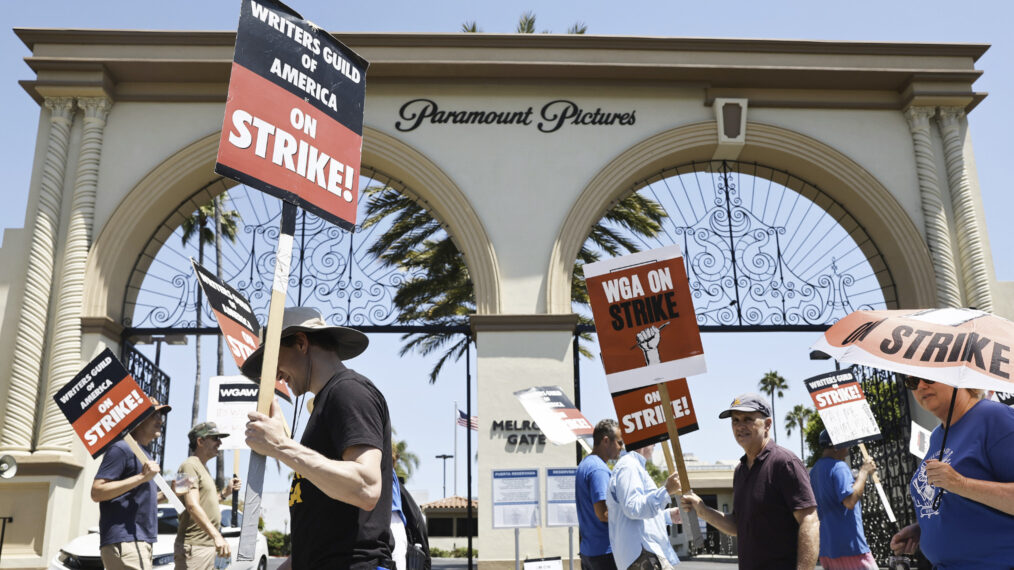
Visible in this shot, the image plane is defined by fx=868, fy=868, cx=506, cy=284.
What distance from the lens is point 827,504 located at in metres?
6.70

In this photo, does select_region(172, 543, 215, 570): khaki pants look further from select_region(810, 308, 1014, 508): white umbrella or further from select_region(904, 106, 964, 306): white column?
select_region(904, 106, 964, 306): white column

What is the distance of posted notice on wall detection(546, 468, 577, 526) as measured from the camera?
978 cm

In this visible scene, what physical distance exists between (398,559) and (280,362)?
3.22 feet

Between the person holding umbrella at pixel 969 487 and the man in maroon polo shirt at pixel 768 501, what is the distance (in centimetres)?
83

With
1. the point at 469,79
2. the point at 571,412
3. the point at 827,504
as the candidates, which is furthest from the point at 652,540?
the point at 469,79

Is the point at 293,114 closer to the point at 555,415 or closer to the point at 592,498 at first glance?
the point at 592,498

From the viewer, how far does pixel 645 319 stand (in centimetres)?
586

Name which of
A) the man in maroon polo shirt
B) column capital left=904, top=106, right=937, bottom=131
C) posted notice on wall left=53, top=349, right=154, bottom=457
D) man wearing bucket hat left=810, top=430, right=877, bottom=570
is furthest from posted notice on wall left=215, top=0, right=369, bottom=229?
column capital left=904, top=106, right=937, bottom=131

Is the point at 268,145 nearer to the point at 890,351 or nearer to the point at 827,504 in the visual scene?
the point at 890,351

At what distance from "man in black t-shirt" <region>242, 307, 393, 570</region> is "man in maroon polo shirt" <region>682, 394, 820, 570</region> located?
2211mm

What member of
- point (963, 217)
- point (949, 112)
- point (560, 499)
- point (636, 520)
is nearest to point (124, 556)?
point (636, 520)

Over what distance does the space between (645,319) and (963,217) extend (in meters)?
9.52

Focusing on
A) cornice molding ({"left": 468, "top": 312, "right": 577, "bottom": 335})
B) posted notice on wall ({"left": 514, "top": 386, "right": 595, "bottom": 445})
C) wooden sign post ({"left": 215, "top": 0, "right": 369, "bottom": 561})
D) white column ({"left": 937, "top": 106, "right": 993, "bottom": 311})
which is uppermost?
white column ({"left": 937, "top": 106, "right": 993, "bottom": 311})

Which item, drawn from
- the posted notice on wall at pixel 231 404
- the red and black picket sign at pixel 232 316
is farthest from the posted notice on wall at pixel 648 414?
the posted notice on wall at pixel 231 404
